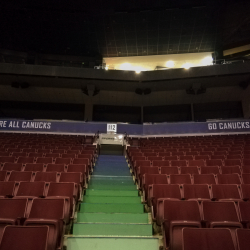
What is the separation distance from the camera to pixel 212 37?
10.1 meters

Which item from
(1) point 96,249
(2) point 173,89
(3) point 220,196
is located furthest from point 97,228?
(2) point 173,89

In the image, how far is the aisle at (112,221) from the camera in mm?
1891

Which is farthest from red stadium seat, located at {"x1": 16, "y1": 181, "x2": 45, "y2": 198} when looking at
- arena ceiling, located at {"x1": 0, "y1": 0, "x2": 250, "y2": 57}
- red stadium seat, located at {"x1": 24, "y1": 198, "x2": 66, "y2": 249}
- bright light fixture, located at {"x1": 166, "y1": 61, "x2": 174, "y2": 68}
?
bright light fixture, located at {"x1": 166, "y1": 61, "x2": 174, "y2": 68}

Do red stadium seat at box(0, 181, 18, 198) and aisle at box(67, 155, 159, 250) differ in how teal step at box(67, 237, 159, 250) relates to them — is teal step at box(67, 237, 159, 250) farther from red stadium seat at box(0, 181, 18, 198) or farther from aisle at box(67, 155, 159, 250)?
red stadium seat at box(0, 181, 18, 198)

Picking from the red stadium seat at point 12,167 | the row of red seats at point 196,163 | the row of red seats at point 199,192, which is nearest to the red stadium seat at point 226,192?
the row of red seats at point 199,192

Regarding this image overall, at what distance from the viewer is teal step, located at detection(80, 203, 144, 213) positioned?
252cm

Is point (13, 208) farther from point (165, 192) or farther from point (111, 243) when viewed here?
point (165, 192)

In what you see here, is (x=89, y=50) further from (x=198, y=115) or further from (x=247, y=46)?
(x=247, y=46)

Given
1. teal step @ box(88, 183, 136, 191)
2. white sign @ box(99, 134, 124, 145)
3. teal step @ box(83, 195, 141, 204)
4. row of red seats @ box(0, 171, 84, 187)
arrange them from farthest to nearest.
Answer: white sign @ box(99, 134, 124, 145), teal step @ box(88, 183, 136, 191), row of red seats @ box(0, 171, 84, 187), teal step @ box(83, 195, 141, 204)

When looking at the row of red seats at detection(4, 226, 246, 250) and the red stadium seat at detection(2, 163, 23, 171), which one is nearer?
the row of red seats at detection(4, 226, 246, 250)

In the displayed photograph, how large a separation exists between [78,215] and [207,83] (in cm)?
890

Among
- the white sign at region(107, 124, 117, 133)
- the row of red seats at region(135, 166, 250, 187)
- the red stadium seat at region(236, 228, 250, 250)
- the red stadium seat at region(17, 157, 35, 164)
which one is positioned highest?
the white sign at region(107, 124, 117, 133)

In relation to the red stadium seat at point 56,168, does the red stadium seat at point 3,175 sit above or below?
below

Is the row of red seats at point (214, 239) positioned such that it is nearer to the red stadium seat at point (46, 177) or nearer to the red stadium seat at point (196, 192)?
→ the red stadium seat at point (196, 192)
